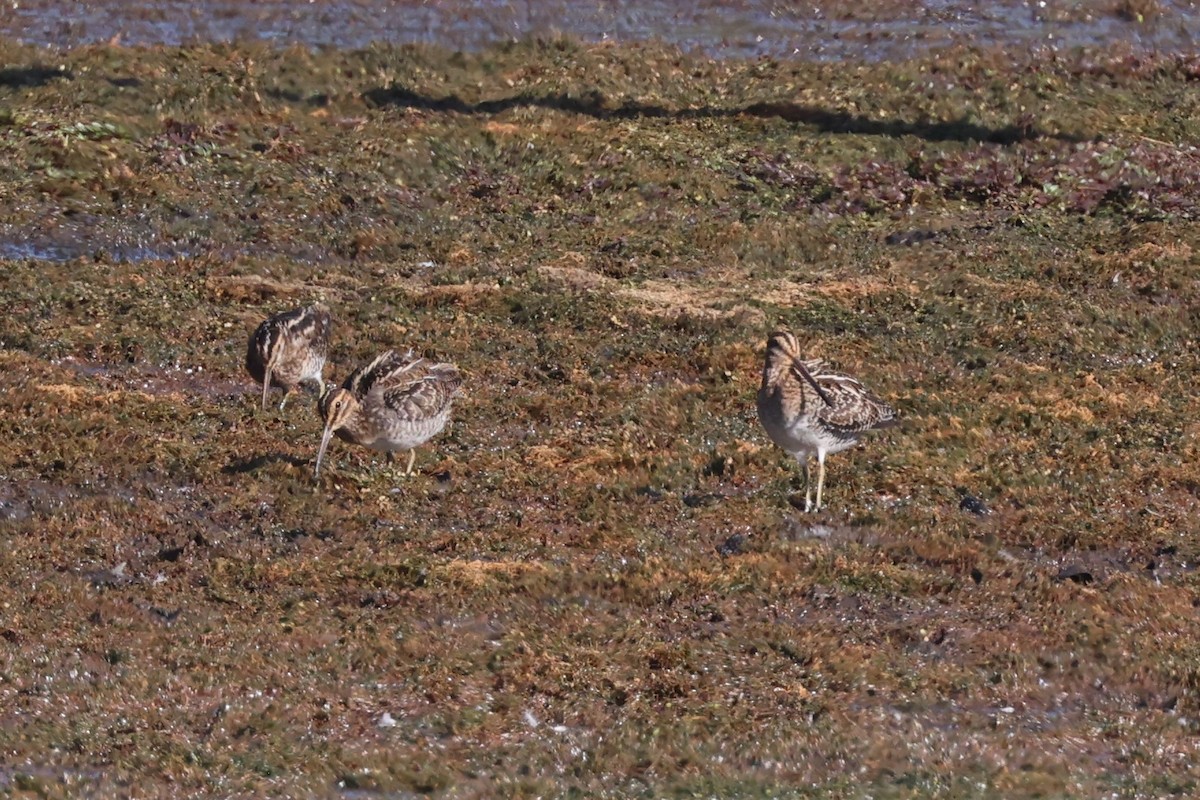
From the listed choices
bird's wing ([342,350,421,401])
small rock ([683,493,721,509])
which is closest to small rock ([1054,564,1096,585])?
small rock ([683,493,721,509])

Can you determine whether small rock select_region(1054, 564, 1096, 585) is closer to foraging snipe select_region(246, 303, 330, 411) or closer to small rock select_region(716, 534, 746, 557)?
small rock select_region(716, 534, 746, 557)

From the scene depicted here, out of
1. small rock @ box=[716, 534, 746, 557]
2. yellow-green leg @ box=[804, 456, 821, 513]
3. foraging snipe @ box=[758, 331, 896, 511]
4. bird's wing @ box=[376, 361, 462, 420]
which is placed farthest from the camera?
bird's wing @ box=[376, 361, 462, 420]

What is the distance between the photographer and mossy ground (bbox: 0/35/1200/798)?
1393 cm

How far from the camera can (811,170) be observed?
3033cm

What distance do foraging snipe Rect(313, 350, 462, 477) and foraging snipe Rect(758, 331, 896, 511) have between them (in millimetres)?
3020

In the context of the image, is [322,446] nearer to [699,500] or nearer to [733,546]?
[699,500]

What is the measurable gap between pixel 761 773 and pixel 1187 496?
23.7 ft

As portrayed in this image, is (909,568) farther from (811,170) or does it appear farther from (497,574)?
(811,170)

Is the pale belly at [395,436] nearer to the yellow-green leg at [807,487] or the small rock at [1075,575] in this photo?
the yellow-green leg at [807,487]

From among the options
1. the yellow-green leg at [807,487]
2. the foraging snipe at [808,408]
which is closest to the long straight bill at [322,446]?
the foraging snipe at [808,408]

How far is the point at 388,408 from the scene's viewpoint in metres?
18.1

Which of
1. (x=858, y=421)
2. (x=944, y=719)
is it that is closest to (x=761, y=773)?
(x=944, y=719)

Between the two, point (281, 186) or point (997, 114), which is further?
point (997, 114)

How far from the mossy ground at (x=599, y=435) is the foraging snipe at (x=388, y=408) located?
0.43m
